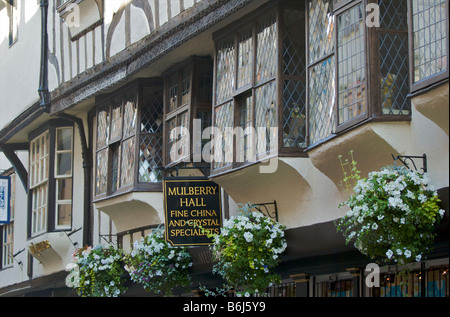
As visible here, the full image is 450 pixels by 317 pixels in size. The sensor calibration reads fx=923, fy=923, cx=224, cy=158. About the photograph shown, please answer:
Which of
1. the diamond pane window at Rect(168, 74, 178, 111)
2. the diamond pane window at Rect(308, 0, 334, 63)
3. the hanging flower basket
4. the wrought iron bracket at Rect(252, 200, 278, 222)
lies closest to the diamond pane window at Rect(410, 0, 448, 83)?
the hanging flower basket

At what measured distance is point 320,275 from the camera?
38.1 feet

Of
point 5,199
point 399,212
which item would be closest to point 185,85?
point 399,212

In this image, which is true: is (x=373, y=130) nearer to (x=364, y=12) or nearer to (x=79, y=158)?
(x=364, y=12)

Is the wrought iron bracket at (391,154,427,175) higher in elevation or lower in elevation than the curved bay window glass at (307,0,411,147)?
lower

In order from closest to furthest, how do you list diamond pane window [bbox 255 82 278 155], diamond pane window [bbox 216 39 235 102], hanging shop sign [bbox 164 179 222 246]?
1. diamond pane window [bbox 255 82 278 155]
2. diamond pane window [bbox 216 39 235 102]
3. hanging shop sign [bbox 164 179 222 246]

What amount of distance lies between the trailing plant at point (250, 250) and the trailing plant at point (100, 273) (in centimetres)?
402

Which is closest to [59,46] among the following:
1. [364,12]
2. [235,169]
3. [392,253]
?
[235,169]

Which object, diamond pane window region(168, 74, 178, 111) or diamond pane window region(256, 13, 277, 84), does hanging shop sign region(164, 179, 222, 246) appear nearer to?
diamond pane window region(168, 74, 178, 111)

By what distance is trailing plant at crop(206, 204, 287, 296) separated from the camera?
36.0 ft

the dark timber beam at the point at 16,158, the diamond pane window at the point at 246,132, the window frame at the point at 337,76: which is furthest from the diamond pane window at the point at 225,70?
the dark timber beam at the point at 16,158

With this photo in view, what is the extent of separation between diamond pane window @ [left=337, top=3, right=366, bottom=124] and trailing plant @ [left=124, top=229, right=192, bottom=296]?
179 inches

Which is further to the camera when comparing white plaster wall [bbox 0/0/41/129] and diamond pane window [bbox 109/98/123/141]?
white plaster wall [bbox 0/0/41/129]

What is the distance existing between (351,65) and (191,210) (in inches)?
159

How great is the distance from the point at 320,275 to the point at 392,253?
3.28 m
